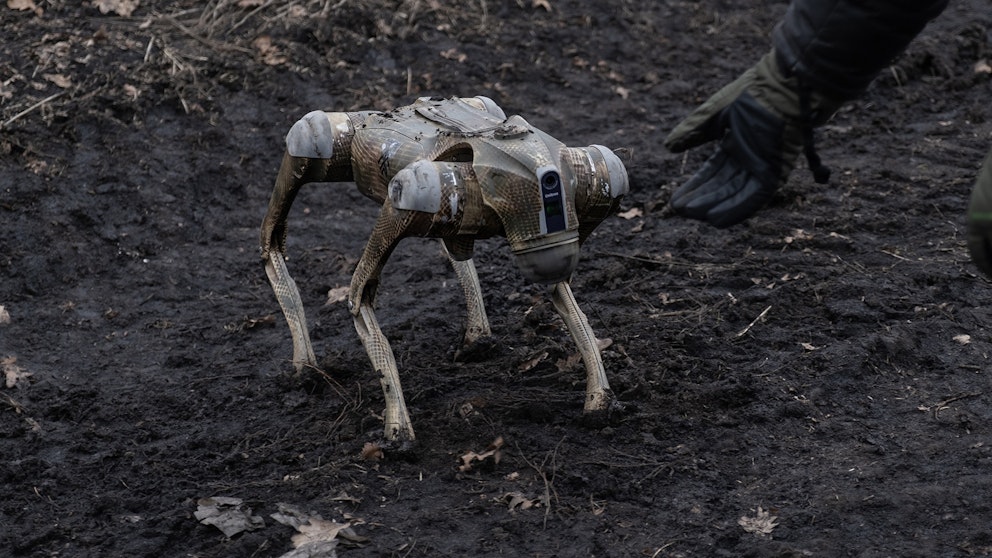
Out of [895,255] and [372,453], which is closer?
[372,453]

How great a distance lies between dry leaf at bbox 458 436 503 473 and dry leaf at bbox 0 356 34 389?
2461mm

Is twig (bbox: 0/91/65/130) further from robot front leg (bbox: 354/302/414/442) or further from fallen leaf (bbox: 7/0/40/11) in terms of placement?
robot front leg (bbox: 354/302/414/442)

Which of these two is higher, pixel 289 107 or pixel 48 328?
pixel 289 107

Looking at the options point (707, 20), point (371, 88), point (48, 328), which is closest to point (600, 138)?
point (371, 88)

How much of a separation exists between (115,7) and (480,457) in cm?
561

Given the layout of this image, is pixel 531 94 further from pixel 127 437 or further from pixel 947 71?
pixel 127 437

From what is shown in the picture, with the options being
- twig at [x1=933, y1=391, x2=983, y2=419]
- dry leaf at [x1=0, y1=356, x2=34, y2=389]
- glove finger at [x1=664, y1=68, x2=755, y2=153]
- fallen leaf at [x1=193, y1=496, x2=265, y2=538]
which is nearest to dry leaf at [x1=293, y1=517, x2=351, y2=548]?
fallen leaf at [x1=193, y1=496, x2=265, y2=538]

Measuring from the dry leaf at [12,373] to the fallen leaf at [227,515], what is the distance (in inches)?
67.2

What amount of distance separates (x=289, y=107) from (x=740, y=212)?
15.2 ft

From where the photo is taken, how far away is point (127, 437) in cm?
500

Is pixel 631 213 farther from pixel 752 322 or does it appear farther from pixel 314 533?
pixel 314 533

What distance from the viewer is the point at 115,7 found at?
8445mm

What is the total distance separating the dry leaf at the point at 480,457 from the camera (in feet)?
14.6

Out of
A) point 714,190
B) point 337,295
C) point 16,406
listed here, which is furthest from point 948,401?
point 16,406
